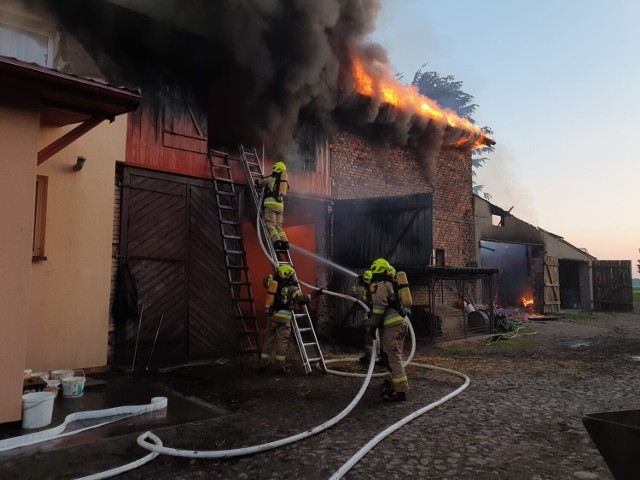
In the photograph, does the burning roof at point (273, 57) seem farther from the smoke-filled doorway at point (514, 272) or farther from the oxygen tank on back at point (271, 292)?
the smoke-filled doorway at point (514, 272)

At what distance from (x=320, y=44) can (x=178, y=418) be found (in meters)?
8.14

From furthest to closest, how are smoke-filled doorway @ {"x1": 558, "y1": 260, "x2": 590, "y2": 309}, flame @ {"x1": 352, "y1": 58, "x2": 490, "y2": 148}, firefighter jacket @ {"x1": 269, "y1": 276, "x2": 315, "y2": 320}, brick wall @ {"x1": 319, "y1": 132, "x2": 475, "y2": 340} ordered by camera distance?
smoke-filled doorway @ {"x1": 558, "y1": 260, "x2": 590, "y2": 309}, flame @ {"x1": 352, "y1": 58, "x2": 490, "y2": 148}, brick wall @ {"x1": 319, "y1": 132, "x2": 475, "y2": 340}, firefighter jacket @ {"x1": 269, "y1": 276, "x2": 315, "y2": 320}

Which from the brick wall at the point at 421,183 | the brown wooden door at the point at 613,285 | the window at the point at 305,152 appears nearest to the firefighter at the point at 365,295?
the brick wall at the point at 421,183

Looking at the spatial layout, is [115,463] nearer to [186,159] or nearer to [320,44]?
[186,159]

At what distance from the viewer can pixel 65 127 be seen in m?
6.67

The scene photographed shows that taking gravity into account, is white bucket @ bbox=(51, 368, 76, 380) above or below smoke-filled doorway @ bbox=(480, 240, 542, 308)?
below

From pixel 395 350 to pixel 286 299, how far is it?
6.60 ft

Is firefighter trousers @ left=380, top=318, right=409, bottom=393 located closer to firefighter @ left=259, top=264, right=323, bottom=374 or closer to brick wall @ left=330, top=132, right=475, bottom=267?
firefighter @ left=259, top=264, right=323, bottom=374

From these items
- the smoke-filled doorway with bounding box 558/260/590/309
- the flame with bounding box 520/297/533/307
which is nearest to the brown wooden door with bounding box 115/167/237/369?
the flame with bounding box 520/297/533/307

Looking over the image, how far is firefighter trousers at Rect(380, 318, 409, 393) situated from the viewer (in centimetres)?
547

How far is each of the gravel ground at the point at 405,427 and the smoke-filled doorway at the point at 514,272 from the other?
10.4 meters

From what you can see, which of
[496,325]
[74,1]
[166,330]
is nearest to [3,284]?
[166,330]

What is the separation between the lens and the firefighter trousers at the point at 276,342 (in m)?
6.92

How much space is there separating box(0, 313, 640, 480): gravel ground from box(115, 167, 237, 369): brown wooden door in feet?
2.39
